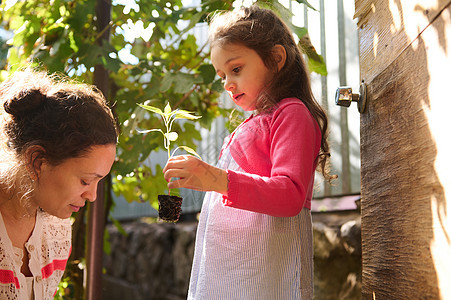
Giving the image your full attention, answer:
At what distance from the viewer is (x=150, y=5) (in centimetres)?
215

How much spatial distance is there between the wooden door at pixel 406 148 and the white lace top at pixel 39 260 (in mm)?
996

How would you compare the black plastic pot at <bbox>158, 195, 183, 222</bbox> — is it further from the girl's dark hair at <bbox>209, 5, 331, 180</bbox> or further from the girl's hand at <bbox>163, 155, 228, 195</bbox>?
the girl's dark hair at <bbox>209, 5, 331, 180</bbox>

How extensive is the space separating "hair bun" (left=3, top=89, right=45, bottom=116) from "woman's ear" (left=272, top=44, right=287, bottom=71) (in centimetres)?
71

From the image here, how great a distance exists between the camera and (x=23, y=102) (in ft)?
4.34

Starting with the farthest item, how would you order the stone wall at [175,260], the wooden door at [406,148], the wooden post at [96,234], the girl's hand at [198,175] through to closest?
1. the wooden post at [96,234]
2. the stone wall at [175,260]
3. the girl's hand at [198,175]
4. the wooden door at [406,148]

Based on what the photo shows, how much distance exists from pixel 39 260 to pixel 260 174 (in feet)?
2.60

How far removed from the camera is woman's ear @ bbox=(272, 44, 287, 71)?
58.3 inches

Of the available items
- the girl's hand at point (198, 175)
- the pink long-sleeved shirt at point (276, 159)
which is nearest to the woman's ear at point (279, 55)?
the pink long-sleeved shirt at point (276, 159)

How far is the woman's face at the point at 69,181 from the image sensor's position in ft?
4.40

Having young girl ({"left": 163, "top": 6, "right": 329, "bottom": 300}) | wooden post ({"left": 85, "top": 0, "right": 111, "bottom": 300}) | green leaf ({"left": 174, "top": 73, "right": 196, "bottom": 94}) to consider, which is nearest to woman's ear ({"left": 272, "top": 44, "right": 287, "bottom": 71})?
young girl ({"left": 163, "top": 6, "right": 329, "bottom": 300})

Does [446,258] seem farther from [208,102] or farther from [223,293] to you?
[208,102]

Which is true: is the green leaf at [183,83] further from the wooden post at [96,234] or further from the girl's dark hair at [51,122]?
the girl's dark hair at [51,122]

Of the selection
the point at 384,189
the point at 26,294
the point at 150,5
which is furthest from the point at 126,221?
the point at 384,189

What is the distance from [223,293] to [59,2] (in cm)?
164
